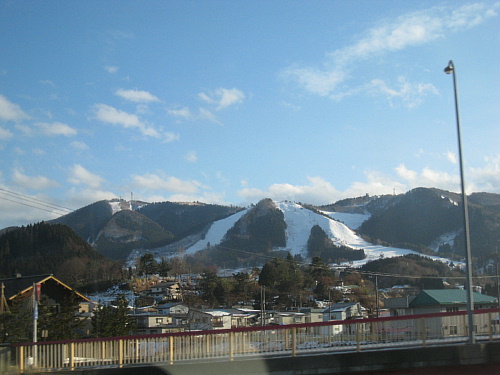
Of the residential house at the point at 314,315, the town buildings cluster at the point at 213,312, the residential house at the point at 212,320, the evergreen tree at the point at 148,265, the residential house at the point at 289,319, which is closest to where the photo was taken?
the town buildings cluster at the point at 213,312

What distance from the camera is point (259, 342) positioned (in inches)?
651

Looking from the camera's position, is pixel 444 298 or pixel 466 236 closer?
pixel 466 236

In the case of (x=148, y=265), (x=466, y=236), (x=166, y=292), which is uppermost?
(x=466, y=236)

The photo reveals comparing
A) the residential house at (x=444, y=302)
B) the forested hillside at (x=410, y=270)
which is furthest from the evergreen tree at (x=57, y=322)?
the forested hillside at (x=410, y=270)

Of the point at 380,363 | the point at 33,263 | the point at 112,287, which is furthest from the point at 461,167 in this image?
the point at 33,263

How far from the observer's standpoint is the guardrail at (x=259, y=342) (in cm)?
1644

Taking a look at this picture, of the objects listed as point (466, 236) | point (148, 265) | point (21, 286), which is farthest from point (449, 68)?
point (148, 265)

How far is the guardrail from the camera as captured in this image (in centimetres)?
1644

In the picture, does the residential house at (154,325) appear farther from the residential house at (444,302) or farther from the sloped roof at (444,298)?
the sloped roof at (444,298)

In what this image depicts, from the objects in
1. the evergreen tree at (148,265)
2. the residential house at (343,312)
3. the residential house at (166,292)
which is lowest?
the residential house at (343,312)

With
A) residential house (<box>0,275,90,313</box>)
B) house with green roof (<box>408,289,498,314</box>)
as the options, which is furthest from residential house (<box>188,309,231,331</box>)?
house with green roof (<box>408,289,498,314</box>)

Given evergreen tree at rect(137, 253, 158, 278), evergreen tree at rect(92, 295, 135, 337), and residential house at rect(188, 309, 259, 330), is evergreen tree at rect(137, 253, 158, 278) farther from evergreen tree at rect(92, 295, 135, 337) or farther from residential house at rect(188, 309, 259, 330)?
evergreen tree at rect(92, 295, 135, 337)

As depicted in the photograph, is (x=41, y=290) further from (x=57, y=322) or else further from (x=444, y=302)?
(x=444, y=302)

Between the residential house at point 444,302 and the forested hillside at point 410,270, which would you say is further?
the forested hillside at point 410,270
